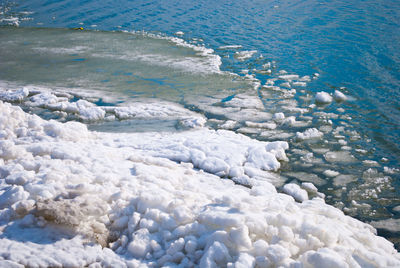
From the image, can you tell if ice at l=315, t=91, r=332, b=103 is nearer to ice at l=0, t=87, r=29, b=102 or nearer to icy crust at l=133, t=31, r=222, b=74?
icy crust at l=133, t=31, r=222, b=74

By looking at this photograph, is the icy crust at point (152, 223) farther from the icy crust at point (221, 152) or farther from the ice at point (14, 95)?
the ice at point (14, 95)

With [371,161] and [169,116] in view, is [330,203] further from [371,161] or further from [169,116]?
[169,116]

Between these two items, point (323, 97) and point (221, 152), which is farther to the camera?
point (323, 97)

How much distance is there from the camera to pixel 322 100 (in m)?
5.33

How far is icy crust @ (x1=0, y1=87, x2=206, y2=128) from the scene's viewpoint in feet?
16.3

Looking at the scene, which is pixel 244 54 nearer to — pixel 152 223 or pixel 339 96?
pixel 339 96

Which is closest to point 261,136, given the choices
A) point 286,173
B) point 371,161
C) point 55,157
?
point 286,173

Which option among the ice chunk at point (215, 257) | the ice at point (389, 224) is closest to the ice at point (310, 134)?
the ice at point (389, 224)

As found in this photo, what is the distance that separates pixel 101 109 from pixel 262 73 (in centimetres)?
336

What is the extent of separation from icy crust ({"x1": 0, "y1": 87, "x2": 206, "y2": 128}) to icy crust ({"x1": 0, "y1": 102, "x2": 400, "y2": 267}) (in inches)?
66.5

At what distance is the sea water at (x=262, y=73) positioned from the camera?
12.5 ft

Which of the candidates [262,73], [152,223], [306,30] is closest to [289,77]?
[262,73]

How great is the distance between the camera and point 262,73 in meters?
6.70

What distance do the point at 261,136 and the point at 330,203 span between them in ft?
4.81
